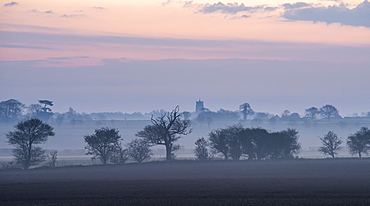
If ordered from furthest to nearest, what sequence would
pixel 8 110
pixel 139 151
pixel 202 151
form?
pixel 8 110, pixel 202 151, pixel 139 151

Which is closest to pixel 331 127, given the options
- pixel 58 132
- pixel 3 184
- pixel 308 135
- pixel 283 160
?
pixel 308 135

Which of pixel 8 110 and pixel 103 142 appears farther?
pixel 8 110

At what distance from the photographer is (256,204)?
98.6ft

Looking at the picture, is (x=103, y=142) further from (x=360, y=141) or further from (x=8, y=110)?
(x=8, y=110)

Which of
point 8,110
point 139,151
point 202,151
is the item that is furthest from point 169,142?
point 8,110

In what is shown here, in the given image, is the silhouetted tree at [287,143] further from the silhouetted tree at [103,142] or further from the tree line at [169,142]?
the silhouetted tree at [103,142]

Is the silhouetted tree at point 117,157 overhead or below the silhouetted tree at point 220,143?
below

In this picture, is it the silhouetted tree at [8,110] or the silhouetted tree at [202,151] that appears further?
the silhouetted tree at [8,110]

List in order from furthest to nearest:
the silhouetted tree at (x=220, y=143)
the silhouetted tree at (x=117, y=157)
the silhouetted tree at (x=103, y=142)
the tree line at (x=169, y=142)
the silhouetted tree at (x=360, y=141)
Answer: the silhouetted tree at (x=360, y=141)
the silhouetted tree at (x=220, y=143)
the silhouetted tree at (x=117, y=157)
the silhouetted tree at (x=103, y=142)
the tree line at (x=169, y=142)

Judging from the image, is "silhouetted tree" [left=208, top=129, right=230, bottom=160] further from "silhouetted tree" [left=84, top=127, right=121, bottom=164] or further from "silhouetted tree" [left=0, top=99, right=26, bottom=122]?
"silhouetted tree" [left=0, top=99, right=26, bottom=122]

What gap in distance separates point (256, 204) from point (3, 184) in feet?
81.3

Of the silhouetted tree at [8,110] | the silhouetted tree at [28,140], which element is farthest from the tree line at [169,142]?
A: the silhouetted tree at [8,110]

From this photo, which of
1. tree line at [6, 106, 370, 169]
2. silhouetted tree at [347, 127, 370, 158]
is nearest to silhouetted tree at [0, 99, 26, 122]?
tree line at [6, 106, 370, 169]

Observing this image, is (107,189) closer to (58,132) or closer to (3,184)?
(3,184)
